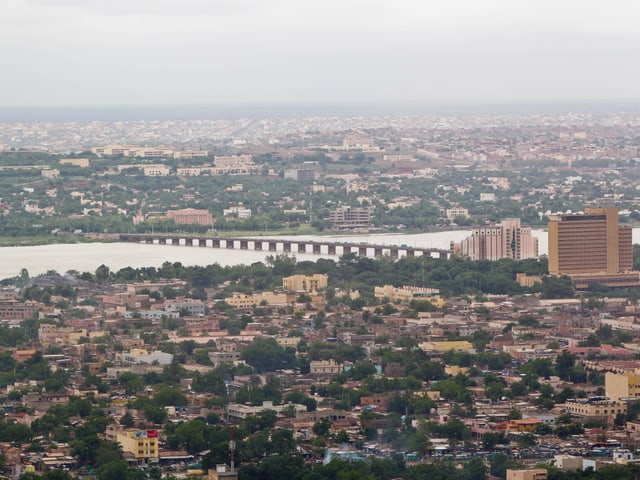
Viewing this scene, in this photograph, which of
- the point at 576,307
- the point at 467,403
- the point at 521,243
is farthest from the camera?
the point at 521,243

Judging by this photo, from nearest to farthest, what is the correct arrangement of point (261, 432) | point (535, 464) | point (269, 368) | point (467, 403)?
point (535, 464) < point (261, 432) < point (467, 403) < point (269, 368)

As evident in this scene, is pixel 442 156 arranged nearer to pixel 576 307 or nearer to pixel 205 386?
pixel 576 307

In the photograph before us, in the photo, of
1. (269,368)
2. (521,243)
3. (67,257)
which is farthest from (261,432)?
(67,257)

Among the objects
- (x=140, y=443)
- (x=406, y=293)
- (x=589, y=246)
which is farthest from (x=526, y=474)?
(x=589, y=246)

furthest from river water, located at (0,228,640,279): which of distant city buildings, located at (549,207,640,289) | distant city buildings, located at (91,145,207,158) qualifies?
distant city buildings, located at (91,145,207,158)

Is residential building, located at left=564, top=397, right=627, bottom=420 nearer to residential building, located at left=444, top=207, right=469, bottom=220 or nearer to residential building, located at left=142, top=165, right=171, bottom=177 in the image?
residential building, located at left=444, top=207, right=469, bottom=220

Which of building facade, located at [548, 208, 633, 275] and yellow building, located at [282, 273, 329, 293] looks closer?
yellow building, located at [282, 273, 329, 293]

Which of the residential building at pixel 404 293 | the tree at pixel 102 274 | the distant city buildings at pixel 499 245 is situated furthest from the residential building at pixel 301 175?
the residential building at pixel 404 293

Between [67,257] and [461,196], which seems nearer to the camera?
[67,257]
